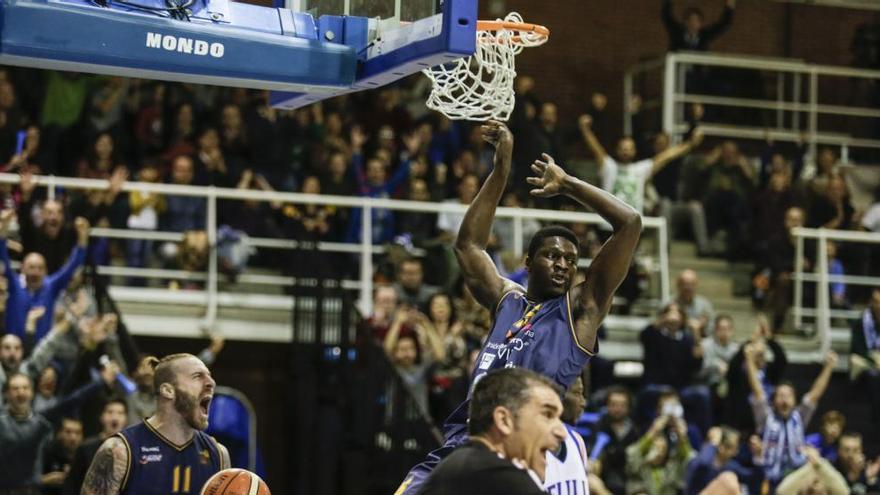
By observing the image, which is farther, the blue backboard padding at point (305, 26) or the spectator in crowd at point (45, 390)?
the spectator in crowd at point (45, 390)

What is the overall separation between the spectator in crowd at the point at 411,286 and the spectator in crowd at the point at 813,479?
3.94 metres

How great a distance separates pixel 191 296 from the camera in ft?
52.5

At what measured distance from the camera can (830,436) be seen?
16.1 metres

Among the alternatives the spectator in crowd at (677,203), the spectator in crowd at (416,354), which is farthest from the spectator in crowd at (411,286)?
the spectator in crowd at (677,203)

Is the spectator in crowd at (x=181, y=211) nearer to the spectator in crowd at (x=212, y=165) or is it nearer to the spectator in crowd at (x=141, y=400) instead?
the spectator in crowd at (x=212, y=165)

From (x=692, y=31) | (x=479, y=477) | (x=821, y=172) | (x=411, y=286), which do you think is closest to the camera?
(x=479, y=477)

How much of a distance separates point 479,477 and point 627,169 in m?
13.2

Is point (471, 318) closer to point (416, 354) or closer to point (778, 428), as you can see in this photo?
point (416, 354)

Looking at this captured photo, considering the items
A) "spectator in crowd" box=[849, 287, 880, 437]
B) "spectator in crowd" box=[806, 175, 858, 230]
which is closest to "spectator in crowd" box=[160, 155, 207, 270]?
"spectator in crowd" box=[849, 287, 880, 437]

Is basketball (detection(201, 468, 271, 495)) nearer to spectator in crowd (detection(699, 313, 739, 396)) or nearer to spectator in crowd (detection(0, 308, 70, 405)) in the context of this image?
spectator in crowd (detection(0, 308, 70, 405))

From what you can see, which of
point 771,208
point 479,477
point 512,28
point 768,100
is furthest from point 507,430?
point 768,100

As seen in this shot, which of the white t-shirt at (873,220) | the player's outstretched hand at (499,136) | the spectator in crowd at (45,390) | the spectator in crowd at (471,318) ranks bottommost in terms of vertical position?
the spectator in crowd at (45,390)

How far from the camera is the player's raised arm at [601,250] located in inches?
292

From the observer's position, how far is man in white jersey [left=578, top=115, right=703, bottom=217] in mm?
18109
